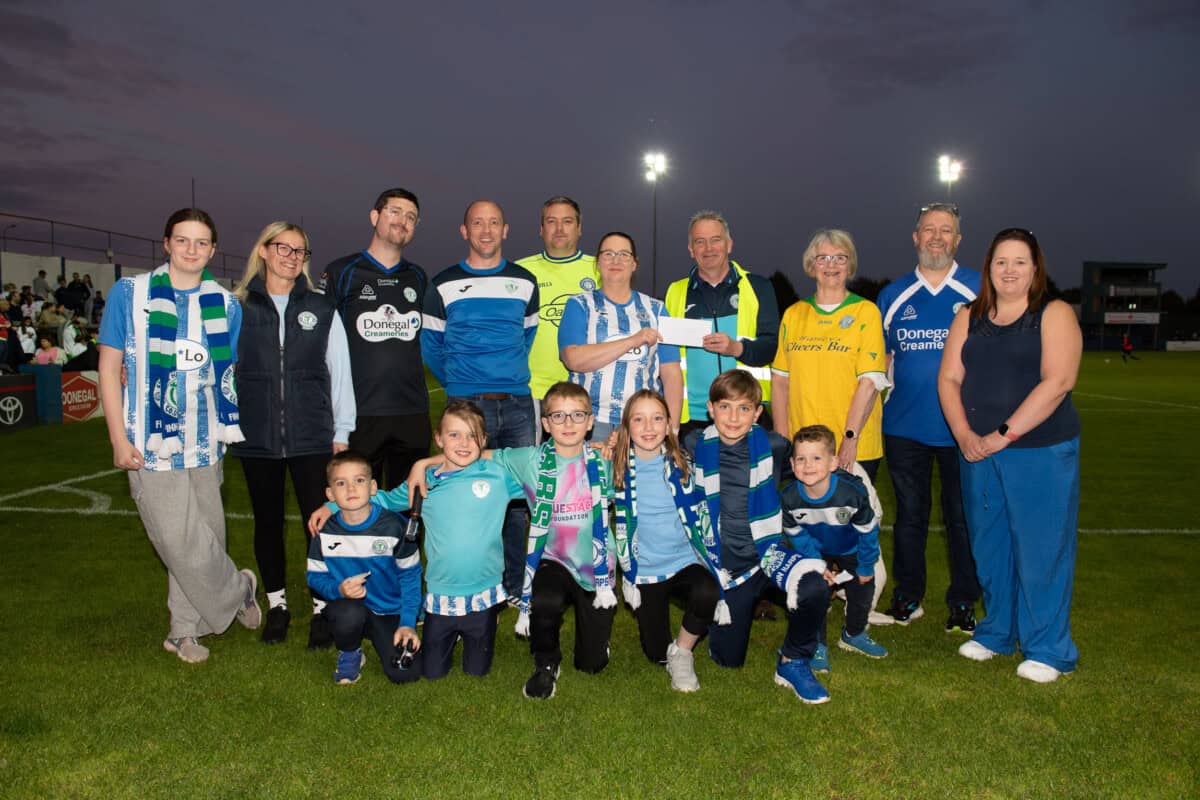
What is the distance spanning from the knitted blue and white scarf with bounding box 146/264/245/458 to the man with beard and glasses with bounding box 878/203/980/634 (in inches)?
146

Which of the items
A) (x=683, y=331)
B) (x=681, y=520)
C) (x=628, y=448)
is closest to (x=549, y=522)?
(x=628, y=448)

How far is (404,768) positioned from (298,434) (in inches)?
79.0

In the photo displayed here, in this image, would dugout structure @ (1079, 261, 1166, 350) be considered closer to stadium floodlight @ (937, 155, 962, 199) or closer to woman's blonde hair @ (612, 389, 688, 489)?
stadium floodlight @ (937, 155, 962, 199)

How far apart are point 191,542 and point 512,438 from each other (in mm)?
1830

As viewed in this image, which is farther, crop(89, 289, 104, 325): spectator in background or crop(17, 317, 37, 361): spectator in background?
crop(89, 289, 104, 325): spectator in background

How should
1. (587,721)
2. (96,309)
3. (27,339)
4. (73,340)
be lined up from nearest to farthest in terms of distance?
(587,721)
(27,339)
(73,340)
(96,309)

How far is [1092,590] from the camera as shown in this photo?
5.57 m

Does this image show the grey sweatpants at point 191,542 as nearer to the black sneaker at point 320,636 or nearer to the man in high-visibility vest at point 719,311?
the black sneaker at point 320,636

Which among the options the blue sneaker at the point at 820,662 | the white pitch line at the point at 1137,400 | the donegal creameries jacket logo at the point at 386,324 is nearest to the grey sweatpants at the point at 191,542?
the donegal creameries jacket logo at the point at 386,324

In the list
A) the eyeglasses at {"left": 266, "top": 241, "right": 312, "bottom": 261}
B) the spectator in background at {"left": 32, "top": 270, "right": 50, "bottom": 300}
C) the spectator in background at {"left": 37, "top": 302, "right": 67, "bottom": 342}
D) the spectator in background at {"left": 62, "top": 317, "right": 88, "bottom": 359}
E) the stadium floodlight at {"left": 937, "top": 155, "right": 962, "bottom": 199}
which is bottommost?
the spectator in background at {"left": 62, "top": 317, "right": 88, "bottom": 359}

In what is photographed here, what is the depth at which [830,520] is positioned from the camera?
418 centimetres

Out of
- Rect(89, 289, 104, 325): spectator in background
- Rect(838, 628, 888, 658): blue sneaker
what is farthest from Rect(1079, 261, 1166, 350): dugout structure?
Rect(838, 628, 888, 658): blue sneaker

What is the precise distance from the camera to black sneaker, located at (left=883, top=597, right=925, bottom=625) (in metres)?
4.89

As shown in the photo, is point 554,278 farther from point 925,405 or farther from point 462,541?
point 925,405
